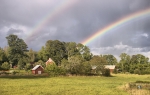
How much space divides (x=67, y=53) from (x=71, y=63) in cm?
6247

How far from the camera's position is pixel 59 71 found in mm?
60969

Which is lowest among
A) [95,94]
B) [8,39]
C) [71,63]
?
[95,94]

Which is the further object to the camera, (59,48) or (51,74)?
(59,48)

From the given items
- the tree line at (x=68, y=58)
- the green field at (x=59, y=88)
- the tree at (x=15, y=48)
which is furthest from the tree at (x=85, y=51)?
the green field at (x=59, y=88)

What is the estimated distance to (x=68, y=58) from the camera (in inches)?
2867

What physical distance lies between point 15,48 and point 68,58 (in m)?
52.3

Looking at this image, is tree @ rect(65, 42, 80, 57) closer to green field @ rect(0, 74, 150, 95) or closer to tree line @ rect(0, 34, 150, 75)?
tree line @ rect(0, 34, 150, 75)

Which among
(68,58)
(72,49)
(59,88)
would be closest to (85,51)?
(72,49)

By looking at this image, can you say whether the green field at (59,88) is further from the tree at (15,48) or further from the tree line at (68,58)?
the tree at (15,48)

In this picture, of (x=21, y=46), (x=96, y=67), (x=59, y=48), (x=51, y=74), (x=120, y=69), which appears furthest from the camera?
(x=59, y=48)

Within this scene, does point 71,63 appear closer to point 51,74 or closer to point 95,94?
point 51,74

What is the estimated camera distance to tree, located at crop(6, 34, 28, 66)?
108875 mm

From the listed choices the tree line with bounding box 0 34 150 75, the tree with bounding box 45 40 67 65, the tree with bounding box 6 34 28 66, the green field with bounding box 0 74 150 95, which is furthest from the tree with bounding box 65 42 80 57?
the green field with bounding box 0 74 150 95

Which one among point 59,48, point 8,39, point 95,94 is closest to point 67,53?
point 59,48
